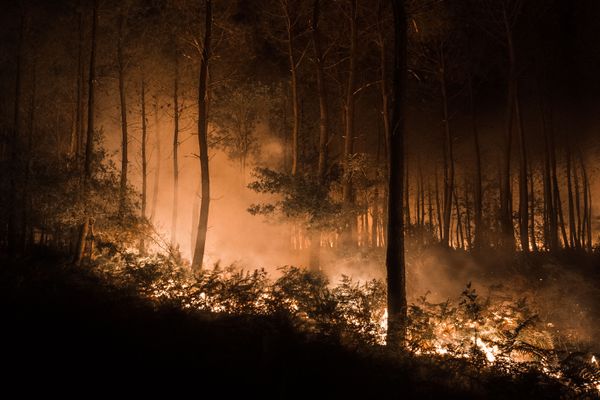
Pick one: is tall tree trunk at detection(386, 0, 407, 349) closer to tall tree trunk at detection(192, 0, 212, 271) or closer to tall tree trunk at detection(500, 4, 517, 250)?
tall tree trunk at detection(192, 0, 212, 271)

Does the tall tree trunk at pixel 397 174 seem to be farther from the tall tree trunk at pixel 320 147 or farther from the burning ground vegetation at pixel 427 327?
the tall tree trunk at pixel 320 147

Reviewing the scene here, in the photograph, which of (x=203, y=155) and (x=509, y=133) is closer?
(x=203, y=155)

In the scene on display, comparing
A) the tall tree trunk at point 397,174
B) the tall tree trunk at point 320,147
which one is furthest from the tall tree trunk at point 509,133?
the tall tree trunk at point 397,174

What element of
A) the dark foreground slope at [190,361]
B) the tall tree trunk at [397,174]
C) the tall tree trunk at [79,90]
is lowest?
the dark foreground slope at [190,361]

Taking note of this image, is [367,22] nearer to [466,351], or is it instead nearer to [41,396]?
[466,351]

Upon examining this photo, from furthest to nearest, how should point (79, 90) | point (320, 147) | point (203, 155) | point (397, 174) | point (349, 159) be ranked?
1. point (79, 90)
2. point (320, 147)
3. point (203, 155)
4. point (349, 159)
5. point (397, 174)

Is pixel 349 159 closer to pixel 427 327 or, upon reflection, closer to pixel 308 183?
pixel 308 183

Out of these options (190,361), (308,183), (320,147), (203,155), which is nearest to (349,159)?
(320,147)

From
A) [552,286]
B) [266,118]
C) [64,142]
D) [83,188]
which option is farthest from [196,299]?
[64,142]

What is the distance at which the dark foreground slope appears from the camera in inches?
227

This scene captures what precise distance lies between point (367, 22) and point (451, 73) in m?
7.15

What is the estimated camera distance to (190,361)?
6.39 metres

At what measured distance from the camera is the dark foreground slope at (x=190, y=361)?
577cm

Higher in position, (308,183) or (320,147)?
(320,147)
